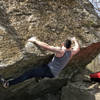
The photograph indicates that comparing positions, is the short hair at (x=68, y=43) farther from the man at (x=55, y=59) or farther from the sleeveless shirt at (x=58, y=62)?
the sleeveless shirt at (x=58, y=62)

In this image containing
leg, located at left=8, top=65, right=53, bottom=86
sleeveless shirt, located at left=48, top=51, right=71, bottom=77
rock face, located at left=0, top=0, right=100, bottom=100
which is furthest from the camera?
leg, located at left=8, top=65, right=53, bottom=86

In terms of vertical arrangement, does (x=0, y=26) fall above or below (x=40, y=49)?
above

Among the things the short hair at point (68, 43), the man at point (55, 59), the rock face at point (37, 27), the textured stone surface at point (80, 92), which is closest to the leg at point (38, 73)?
the man at point (55, 59)

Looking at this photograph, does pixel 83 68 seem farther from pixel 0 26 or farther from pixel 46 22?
pixel 0 26

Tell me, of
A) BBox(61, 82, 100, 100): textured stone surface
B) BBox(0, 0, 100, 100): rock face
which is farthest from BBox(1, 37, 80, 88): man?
BBox(61, 82, 100, 100): textured stone surface

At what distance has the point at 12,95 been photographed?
5676 mm

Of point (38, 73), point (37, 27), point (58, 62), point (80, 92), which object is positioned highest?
point (37, 27)

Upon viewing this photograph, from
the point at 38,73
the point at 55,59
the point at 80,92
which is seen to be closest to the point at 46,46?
the point at 55,59

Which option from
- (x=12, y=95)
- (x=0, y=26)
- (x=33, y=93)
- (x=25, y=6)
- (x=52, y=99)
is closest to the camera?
(x=0, y=26)

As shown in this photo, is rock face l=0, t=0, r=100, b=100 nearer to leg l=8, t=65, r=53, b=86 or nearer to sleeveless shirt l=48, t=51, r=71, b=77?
leg l=8, t=65, r=53, b=86

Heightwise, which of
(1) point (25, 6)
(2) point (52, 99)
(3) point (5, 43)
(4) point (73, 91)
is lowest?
(2) point (52, 99)

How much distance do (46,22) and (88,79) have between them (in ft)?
9.81

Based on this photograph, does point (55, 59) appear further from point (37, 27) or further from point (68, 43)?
point (37, 27)

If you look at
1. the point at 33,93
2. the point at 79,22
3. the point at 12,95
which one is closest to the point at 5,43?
the point at 79,22
